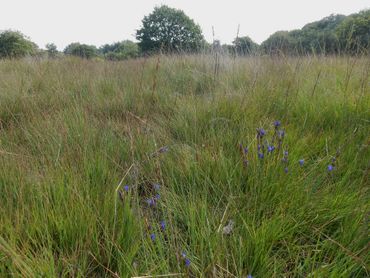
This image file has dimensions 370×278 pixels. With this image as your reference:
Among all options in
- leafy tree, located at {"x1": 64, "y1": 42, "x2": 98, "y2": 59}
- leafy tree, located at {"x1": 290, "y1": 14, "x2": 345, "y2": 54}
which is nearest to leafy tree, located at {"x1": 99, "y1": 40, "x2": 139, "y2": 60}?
leafy tree, located at {"x1": 64, "y1": 42, "x2": 98, "y2": 59}

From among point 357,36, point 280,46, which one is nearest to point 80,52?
point 280,46

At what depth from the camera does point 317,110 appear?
1896mm

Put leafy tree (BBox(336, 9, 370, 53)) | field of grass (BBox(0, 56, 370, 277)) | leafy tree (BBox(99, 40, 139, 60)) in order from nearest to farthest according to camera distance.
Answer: field of grass (BBox(0, 56, 370, 277)), leafy tree (BBox(336, 9, 370, 53)), leafy tree (BBox(99, 40, 139, 60))

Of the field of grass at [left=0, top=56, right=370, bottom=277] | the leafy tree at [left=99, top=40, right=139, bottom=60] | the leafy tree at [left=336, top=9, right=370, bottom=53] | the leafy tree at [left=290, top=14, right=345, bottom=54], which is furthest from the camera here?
the leafy tree at [left=99, top=40, right=139, bottom=60]

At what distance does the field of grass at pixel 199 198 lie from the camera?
78 centimetres

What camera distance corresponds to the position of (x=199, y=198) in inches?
40.4

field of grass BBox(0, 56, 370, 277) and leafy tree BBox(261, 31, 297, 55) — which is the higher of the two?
leafy tree BBox(261, 31, 297, 55)

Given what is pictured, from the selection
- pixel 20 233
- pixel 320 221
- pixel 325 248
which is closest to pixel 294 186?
pixel 320 221

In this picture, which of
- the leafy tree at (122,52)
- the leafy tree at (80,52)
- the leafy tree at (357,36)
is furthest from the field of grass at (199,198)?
the leafy tree at (80,52)

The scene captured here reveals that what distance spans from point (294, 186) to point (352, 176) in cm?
40

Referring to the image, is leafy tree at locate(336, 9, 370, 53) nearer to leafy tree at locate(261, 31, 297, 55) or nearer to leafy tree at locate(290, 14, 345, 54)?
leafy tree at locate(290, 14, 345, 54)

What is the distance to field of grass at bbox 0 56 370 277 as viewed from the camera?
A: 30.7 inches

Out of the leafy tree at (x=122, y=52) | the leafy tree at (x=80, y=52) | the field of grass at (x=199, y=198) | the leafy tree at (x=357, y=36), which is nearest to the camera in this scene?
the field of grass at (x=199, y=198)

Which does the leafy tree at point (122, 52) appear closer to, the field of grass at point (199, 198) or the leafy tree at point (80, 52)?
the leafy tree at point (80, 52)
